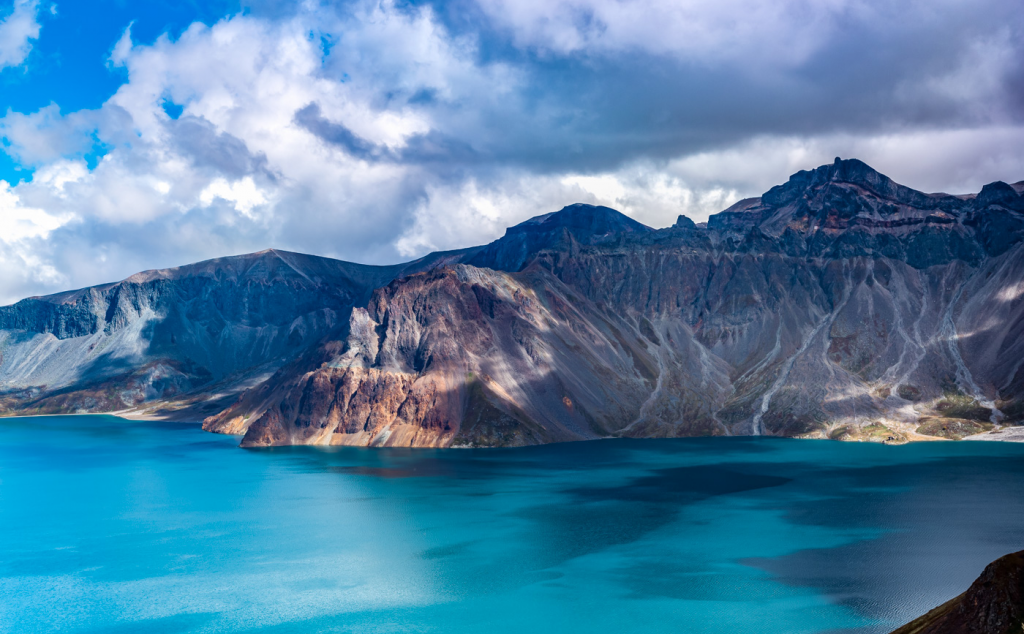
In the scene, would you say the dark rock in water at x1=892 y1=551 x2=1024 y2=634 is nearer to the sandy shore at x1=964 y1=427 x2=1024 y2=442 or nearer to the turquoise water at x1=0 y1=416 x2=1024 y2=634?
the turquoise water at x1=0 y1=416 x2=1024 y2=634

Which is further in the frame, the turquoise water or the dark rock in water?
the turquoise water

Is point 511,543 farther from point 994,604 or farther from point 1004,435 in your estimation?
point 1004,435

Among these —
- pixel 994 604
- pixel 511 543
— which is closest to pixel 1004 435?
pixel 511 543

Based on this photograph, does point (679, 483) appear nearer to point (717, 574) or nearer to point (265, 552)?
point (717, 574)

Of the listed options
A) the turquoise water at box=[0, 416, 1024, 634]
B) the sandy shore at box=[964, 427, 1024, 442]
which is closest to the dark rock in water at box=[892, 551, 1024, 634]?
the turquoise water at box=[0, 416, 1024, 634]

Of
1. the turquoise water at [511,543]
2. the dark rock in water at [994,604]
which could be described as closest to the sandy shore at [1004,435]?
the turquoise water at [511,543]

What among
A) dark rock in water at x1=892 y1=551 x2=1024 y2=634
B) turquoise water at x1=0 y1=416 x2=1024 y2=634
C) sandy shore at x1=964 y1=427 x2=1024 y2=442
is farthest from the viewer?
sandy shore at x1=964 y1=427 x2=1024 y2=442
